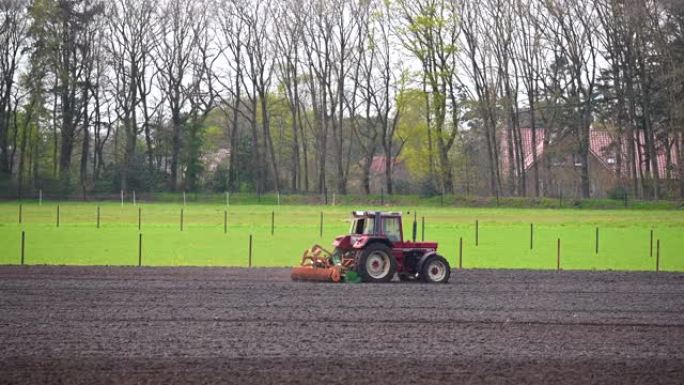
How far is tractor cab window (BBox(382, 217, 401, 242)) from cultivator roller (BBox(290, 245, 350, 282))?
4.45 feet

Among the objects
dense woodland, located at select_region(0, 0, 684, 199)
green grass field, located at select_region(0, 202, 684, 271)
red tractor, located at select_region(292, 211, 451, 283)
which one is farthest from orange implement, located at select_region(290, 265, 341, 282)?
dense woodland, located at select_region(0, 0, 684, 199)

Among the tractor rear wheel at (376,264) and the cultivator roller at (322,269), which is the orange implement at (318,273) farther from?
the tractor rear wheel at (376,264)

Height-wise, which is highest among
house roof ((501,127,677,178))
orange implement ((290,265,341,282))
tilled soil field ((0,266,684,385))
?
house roof ((501,127,677,178))

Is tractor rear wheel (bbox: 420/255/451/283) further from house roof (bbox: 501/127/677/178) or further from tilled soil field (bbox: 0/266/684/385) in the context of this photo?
house roof (bbox: 501/127/677/178)

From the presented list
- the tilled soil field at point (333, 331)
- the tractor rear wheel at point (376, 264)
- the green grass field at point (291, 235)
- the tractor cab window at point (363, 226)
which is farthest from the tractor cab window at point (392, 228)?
the tilled soil field at point (333, 331)

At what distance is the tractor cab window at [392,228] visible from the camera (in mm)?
28531

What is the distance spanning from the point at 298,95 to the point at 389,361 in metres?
87.0

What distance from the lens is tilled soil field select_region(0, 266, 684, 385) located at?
50.2 feet

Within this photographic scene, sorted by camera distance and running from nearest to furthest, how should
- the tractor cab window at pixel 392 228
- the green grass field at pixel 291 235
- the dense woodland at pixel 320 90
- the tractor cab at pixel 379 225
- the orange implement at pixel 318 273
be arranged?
the orange implement at pixel 318 273, the tractor cab at pixel 379 225, the tractor cab window at pixel 392 228, the green grass field at pixel 291 235, the dense woodland at pixel 320 90

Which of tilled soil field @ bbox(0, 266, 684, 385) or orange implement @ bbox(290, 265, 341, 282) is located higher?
orange implement @ bbox(290, 265, 341, 282)

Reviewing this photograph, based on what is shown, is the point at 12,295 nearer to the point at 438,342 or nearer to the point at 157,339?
the point at 157,339

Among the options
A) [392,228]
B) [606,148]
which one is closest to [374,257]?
[392,228]

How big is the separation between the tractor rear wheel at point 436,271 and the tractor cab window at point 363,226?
1.78 metres

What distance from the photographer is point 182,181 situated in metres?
96.9
